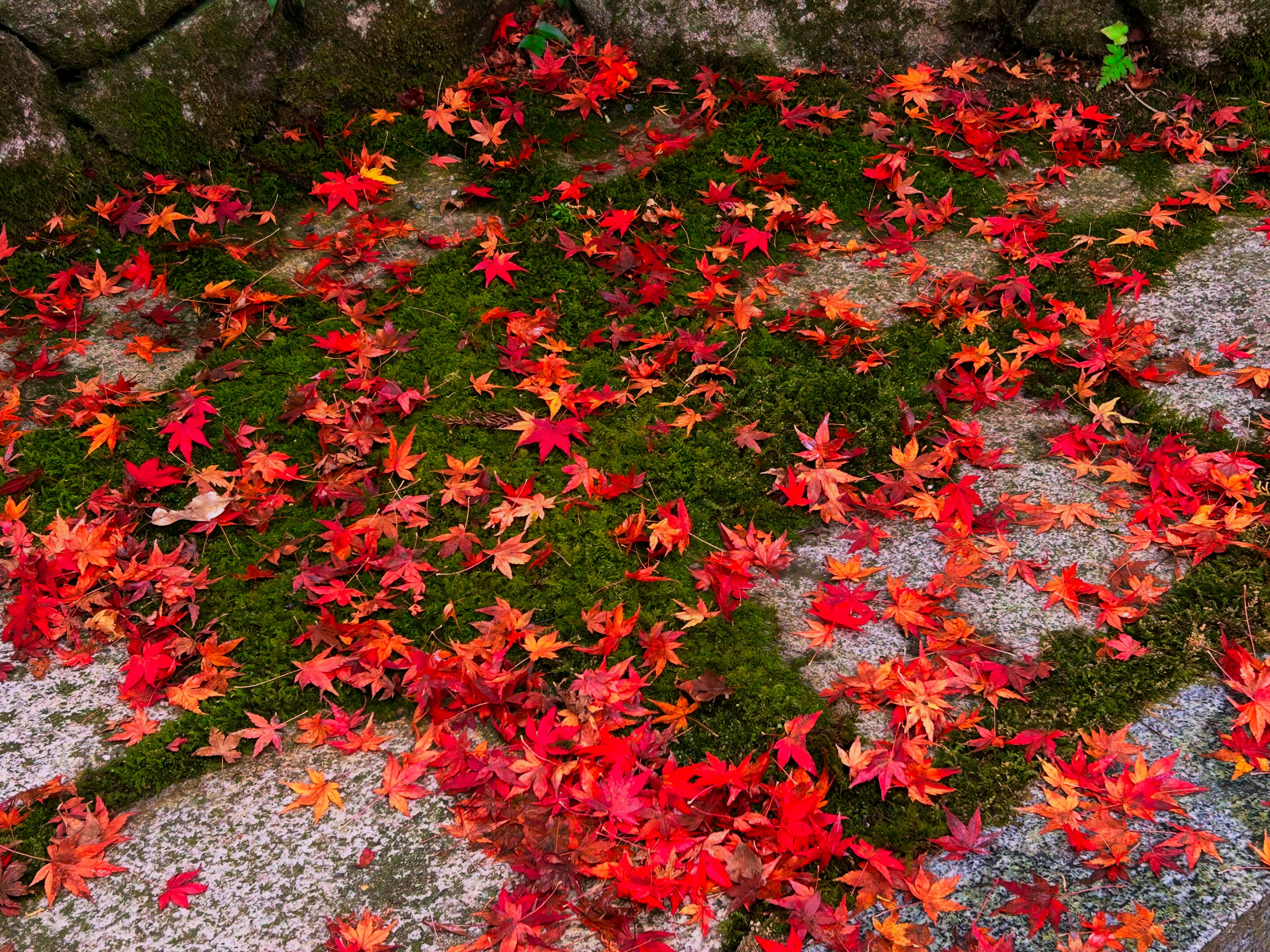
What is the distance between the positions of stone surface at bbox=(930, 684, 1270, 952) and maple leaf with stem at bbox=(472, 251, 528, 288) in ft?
8.97

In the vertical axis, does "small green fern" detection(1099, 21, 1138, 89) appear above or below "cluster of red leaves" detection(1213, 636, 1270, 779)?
above

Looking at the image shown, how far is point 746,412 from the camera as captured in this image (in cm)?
343

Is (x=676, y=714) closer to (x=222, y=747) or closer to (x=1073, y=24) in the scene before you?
(x=222, y=747)

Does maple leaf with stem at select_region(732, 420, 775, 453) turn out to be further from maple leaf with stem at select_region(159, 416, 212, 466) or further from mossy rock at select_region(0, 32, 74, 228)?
mossy rock at select_region(0, 32, 74, 228)

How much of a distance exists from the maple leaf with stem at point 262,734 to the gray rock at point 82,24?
3.11 metres

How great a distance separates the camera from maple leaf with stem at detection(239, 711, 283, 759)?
2.60m

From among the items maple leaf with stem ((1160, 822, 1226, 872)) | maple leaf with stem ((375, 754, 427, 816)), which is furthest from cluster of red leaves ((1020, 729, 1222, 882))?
maple leaf with stem ((375, 754, 427, 816))

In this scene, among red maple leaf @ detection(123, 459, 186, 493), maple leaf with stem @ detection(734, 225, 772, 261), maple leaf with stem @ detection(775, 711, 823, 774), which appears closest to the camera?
maple leaf with stem @ detection(775, 711, 823, 774)

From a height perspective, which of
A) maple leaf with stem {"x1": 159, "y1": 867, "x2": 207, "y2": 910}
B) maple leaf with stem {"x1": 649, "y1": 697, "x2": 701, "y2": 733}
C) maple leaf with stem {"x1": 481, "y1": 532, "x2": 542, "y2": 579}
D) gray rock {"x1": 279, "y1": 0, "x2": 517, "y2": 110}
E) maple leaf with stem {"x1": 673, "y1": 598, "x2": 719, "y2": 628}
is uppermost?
gray rock {"x1": 279, "y1": 0, "x2": 517, "y2": 110}

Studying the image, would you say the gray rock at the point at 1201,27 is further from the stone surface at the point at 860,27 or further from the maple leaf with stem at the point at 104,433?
the maple leaf with stem at the point at 104,433

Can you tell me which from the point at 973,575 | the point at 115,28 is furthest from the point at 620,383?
the point at 115,28

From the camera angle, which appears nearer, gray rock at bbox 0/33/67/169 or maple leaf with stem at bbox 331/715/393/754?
maple leaf with stem at bbox 331/715/393/754

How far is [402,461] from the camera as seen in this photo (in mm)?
3234

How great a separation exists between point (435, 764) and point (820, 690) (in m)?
1.07
